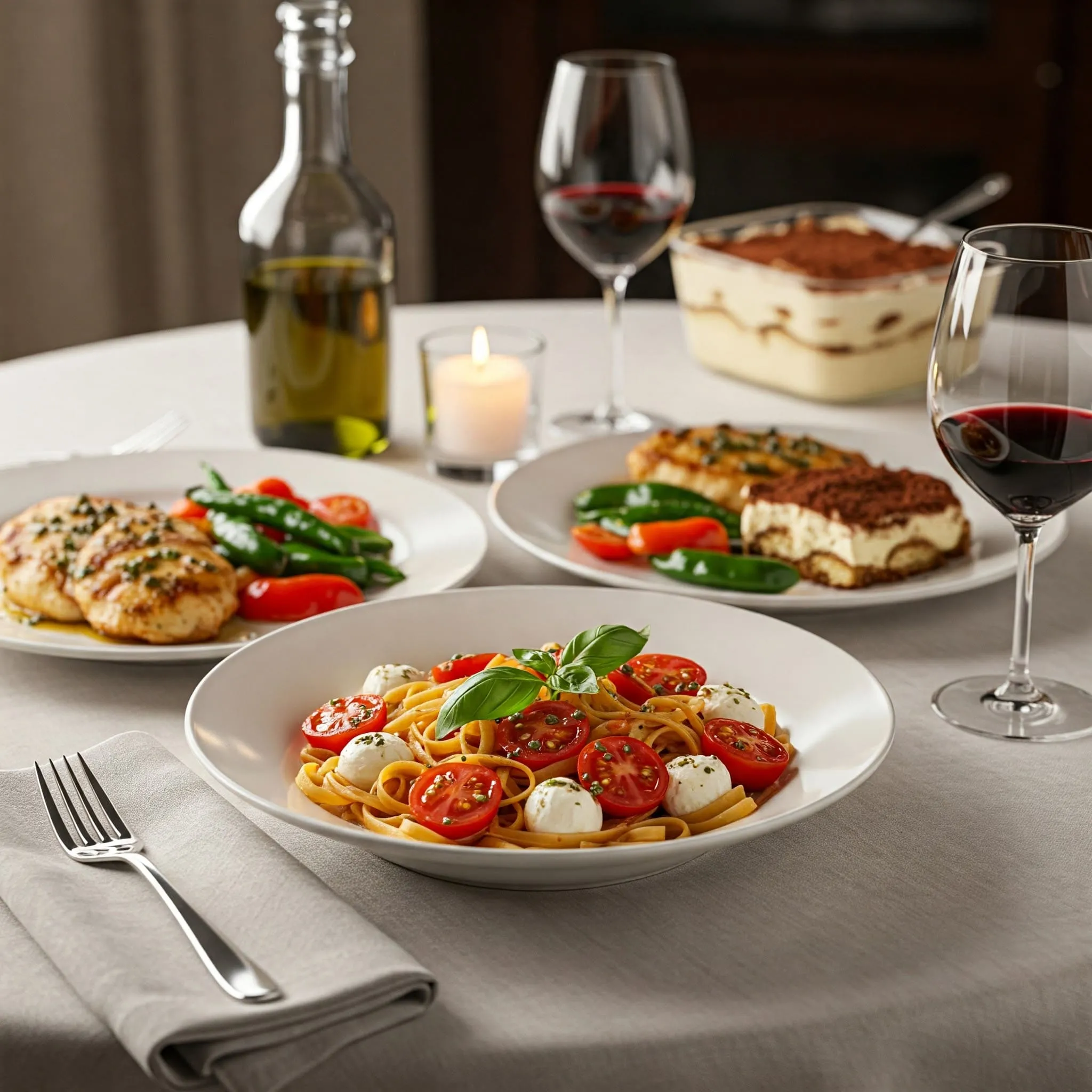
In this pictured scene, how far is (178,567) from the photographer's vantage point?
1.69 m

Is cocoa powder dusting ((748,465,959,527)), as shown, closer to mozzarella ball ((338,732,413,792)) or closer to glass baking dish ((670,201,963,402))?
glass baking dish ((670,201,963,402))

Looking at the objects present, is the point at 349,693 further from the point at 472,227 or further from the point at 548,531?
the point at 472,227

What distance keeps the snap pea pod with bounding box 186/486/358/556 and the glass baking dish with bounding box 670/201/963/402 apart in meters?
1.07

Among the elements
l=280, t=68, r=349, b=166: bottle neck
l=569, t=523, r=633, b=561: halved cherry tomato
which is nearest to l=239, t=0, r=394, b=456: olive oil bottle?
l=280, t=68, r=349, b=166: bottle neck

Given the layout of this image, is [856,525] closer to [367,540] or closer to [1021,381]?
[1021,381]

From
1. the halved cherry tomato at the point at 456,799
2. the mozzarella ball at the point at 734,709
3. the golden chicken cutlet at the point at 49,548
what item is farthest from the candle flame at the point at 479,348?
the halved cherry tomato at the point at 456,799

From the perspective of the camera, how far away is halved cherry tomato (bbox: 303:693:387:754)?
133 cm

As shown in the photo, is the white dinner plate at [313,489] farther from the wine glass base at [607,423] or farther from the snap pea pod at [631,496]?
the wine glass base at [607,423]

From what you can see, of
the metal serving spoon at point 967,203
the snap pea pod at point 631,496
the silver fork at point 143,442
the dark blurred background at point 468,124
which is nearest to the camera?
the snap pea pod at point 631,496

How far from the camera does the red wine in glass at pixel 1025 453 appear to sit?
1396 millimetres

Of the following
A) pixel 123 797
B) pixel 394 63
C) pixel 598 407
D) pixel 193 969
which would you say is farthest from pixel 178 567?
pixel 394 63

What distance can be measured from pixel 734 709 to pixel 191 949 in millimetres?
520

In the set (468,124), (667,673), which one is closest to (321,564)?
(667,673)

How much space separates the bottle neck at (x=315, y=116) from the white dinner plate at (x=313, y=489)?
18.2 inches
